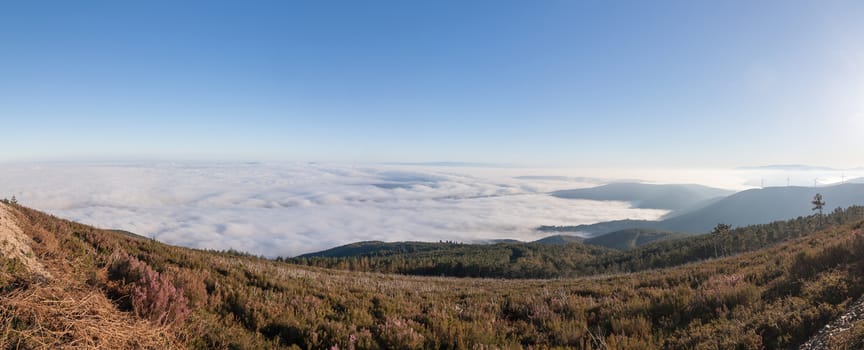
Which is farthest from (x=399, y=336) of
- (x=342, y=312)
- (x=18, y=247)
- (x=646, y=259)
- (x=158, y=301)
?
(x=646, y=259)

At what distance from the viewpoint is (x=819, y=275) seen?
8.03 metres

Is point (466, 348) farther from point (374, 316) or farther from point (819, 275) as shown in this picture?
point (819, 275)

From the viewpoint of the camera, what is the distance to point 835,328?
5035 mm

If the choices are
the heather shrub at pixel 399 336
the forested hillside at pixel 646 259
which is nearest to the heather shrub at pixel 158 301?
the heather shrub at pixel 399 336

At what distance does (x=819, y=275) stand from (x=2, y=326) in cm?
1481

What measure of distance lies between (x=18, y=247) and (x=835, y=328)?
46.1ft

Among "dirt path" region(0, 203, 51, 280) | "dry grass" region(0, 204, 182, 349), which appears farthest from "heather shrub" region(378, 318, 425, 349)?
"dirt path" region(0, 203, 51, 280)

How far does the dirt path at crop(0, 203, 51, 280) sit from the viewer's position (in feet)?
18.9

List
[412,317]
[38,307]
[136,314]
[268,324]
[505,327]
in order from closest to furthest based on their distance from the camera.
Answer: [38,307] < [136,314] < [268,324] < [505,327] < [412,317]

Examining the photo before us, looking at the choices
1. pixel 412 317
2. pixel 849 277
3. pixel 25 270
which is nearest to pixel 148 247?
pixel 25 270

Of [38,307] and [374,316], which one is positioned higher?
[38,307]

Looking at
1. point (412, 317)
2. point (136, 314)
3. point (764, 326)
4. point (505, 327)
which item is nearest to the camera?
point (136, 314)

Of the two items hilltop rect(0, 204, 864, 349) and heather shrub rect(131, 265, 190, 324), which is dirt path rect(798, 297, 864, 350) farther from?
heather shrub rect(131, 265, 190, 324)

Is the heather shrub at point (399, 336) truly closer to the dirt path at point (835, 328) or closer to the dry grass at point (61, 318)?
the dry grass at point (61, 318)
